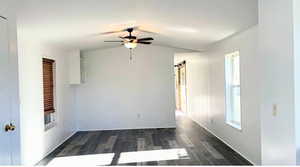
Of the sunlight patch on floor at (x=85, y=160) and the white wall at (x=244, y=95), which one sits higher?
the white wall at (x=244, y=95)

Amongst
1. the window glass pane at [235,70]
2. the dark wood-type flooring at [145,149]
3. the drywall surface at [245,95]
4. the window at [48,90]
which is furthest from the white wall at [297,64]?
the window at [48,90]

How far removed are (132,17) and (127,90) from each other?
3633 mm

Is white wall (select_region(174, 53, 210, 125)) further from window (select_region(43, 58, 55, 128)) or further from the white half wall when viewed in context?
window (select_region(43, 58, 55, 128))

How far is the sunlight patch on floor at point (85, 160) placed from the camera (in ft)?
14.6

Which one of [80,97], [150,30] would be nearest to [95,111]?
[80,97]

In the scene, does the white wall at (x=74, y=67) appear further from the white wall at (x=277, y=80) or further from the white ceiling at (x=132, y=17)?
the white wall at (x=277, y=80)

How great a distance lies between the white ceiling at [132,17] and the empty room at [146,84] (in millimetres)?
20

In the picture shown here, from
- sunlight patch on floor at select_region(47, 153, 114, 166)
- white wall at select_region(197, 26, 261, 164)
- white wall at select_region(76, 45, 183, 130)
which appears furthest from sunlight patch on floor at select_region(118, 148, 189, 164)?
white wall at select_region(76, 45, 183, 130)

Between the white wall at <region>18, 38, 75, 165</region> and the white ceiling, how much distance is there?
0.92 feet

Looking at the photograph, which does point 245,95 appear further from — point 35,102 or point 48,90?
point 48,90

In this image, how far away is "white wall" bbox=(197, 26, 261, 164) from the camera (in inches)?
161

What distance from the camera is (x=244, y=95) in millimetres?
4582

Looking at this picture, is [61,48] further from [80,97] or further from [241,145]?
[241,145]

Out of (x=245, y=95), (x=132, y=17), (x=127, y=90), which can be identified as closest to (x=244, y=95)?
(x=245, y=95)
